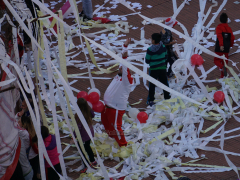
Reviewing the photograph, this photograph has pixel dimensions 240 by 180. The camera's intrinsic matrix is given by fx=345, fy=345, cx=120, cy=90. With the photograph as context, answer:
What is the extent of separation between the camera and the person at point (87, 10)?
8.90 metres

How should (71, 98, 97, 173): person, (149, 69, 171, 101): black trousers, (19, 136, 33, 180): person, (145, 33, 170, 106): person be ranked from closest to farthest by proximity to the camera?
1. (19, 136, 33, 180): person
2. (71, 98, 97, 173): person
3. (145, 33, 170, 106): person
4. (149, 69, 171, 101): black trousers

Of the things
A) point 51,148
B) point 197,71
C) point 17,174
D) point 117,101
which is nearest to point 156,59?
point 117,101

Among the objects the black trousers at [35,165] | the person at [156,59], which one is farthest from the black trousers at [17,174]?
the person at [156,59]

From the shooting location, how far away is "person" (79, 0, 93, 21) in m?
8.90

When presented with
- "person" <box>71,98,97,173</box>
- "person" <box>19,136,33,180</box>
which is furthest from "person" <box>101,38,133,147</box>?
"person" <box>19,136,33,180</box>

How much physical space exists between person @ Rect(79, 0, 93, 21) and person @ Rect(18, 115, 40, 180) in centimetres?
531

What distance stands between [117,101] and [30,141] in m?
1.36

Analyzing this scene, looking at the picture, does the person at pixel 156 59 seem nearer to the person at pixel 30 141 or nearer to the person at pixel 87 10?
the person at pixel 30 141

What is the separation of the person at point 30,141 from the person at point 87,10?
531 centimetres

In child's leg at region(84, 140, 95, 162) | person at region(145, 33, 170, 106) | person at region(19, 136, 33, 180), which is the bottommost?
child's leg at region(84, 140, 95, 162)

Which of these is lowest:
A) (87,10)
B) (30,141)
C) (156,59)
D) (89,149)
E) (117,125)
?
(89,149)

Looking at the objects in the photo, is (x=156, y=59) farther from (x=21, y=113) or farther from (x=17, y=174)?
(x=17, y=174)

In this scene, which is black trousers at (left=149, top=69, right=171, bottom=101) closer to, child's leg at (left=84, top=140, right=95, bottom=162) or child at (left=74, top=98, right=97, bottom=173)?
child at (left=74, top=98, right=97, bottom=173)

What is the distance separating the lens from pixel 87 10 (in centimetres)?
899
